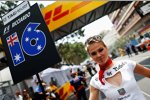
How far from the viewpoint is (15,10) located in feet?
14.6

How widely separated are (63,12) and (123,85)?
41.6ft

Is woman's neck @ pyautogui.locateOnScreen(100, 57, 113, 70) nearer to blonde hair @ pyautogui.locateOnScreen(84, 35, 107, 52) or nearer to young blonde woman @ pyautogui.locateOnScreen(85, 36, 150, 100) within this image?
young blonde woman @ pyautogui.locateOnScreen(85, 36, 150, 100)

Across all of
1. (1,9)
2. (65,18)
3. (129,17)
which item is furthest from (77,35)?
(129,17)

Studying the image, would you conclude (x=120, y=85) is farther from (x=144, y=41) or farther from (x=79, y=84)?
(x=144, y=41)

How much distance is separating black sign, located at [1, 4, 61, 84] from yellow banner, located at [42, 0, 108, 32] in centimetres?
1038

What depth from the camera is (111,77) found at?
8.04 feet

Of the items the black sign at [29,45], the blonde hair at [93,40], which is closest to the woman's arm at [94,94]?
the blonde hair at [93,40]

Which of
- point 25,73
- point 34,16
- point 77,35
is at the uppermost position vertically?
point 77,35

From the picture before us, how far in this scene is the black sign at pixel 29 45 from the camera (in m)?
4.20

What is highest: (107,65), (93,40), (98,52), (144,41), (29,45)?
(144,41)

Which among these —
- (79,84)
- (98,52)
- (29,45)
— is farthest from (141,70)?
(79,84)

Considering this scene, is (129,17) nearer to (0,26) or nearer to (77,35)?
(77,35)

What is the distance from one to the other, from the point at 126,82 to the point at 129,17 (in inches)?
3451

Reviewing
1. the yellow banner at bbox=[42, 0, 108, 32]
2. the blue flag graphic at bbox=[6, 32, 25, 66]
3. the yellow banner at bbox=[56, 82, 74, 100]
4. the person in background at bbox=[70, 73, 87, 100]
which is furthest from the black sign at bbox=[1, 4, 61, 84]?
the yellow banner at bbox=[56, 82, 74, 100]
